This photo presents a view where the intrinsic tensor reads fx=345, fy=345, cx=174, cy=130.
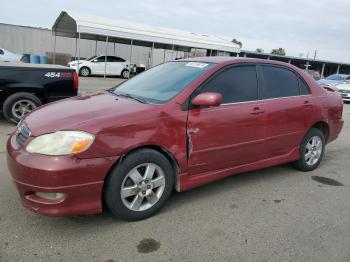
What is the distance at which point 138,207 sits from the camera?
3287 mm

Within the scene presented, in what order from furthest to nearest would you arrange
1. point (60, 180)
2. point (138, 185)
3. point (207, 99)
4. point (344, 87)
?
point (344, 87), point (207, 99), point (138, 185), point (60, 180)

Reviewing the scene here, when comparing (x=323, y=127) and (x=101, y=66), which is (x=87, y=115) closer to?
(x=323, y=127)

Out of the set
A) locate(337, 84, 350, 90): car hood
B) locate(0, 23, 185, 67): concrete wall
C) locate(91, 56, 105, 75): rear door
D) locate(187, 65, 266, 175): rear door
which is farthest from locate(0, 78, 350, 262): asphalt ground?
locate(0, 23, 185, 67): concrete wall

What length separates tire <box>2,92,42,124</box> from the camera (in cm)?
685

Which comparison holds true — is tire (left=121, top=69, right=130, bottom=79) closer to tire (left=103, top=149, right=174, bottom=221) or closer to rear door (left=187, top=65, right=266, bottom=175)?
rear door (left=187, top=65, right=266, bottom=175)

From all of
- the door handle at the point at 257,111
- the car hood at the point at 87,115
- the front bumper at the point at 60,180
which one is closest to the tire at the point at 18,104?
the car hood at the point at 87,115

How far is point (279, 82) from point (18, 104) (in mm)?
5153

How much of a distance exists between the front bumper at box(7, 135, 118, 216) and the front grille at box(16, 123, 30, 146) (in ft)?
0.29

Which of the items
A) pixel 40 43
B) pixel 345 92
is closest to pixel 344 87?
pixel 345 92

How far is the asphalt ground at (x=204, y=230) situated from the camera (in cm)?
281

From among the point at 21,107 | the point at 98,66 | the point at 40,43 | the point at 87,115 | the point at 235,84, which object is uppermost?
the point at 40,43

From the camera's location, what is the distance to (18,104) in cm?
696

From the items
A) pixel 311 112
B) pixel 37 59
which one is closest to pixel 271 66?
pixel 311 112

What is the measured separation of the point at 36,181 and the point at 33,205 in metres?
0.24
